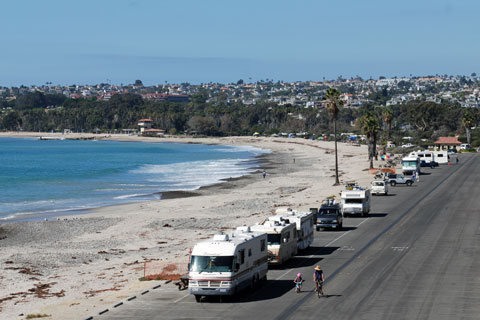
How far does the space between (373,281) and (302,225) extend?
8210 millimetres

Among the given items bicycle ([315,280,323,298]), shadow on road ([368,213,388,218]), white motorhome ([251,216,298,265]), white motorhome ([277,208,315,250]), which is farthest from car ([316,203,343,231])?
bicycle ([315,280,323,298])

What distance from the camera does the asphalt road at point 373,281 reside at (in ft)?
96.8

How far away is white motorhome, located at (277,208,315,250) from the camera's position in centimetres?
4206

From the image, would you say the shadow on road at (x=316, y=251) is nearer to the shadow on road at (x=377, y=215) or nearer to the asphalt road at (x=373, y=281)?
the asphalt road at (x=373, y=281)

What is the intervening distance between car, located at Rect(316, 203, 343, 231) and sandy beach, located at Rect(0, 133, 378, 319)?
6.72 metres

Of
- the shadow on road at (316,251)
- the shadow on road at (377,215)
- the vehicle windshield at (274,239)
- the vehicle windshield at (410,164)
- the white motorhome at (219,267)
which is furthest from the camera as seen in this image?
the vehicle windshield at (410,164)

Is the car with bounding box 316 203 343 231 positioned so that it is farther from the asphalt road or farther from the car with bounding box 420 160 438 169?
the car with bounding box 420 160 438 169

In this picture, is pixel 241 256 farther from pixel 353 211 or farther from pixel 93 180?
pixel 93 180

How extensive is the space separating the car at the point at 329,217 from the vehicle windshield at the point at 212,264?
22.2m

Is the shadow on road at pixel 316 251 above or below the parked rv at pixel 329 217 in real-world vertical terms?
below

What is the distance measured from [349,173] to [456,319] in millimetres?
80972

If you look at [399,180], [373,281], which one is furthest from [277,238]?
[399,180]

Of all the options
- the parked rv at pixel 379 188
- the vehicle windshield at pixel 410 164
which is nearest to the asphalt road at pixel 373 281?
the parked rv at pixel 379 188

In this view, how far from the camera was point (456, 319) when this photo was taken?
28.0 m
